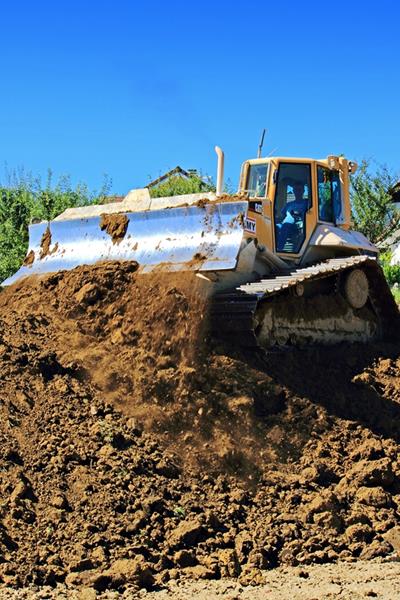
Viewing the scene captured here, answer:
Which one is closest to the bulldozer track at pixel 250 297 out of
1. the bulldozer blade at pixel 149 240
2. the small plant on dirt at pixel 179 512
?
the bulldozer blade at pixel 149 240

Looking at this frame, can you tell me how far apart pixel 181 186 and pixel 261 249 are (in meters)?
15.8

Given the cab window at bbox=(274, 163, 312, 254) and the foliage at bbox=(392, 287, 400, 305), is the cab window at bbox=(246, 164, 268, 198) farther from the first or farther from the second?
the foliage at bbox=(392, 287, 400, 305)

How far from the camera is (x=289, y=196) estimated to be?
11727mm

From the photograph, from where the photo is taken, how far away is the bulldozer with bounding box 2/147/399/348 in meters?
10.2

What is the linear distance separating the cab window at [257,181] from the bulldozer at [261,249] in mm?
14

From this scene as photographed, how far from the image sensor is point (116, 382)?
8.79m

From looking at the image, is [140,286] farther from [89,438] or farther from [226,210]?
[89,438]

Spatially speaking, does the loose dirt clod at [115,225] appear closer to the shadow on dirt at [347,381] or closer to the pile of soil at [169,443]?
the pile of soil at [169,443]

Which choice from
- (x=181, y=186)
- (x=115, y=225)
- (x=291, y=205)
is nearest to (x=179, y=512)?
(x=115, y=225)

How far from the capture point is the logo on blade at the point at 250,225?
1036 cm

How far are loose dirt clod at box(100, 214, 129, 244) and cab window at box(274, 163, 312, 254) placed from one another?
186 centimetres

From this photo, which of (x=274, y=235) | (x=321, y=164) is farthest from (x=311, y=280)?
(x=321, y=164)

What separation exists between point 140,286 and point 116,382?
1.60 metres

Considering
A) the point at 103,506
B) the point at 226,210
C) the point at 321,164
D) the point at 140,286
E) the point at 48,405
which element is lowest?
the point at 103,506
